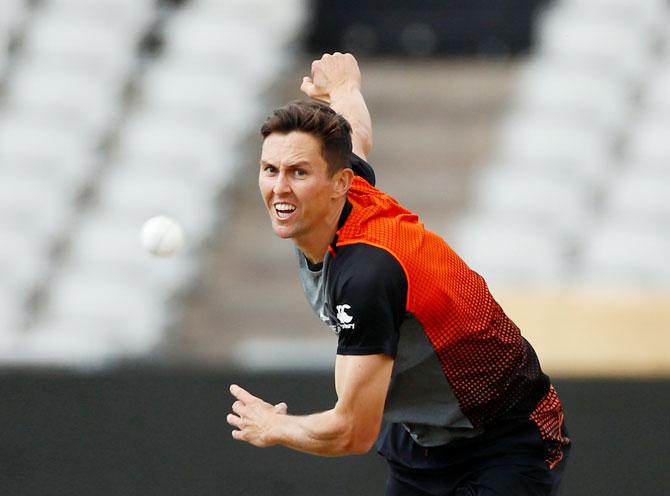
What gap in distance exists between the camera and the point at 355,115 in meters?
4.62

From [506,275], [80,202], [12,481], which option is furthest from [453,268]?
[80,202]

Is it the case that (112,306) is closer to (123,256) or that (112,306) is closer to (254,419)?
(123,256)

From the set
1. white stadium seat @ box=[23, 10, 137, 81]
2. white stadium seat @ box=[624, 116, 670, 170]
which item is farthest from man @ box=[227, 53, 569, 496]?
white stadium seat @ box=[23, 10, 137, 81]

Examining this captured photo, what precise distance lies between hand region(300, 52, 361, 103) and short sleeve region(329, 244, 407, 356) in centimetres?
116

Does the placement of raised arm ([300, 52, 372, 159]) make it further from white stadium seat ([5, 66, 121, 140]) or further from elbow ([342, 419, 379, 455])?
white stadium seat ([5, 66, 121, 140])

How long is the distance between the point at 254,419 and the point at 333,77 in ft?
4.82

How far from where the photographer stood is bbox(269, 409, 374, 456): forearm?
3.76 m

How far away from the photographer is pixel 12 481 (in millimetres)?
6812

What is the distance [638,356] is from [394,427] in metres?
3.47

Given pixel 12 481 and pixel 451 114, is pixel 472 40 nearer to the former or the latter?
pixel 451 114

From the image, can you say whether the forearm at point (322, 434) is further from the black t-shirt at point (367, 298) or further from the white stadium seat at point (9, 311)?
the white stadium seat at point (9, 311)

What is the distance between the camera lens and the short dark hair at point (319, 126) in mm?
3854

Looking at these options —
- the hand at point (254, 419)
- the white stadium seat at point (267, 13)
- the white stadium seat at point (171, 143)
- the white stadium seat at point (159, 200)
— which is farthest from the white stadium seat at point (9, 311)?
the hand at point (254, 419)

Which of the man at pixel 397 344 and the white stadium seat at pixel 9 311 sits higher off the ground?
the white stadium seat at pixel 9 311
